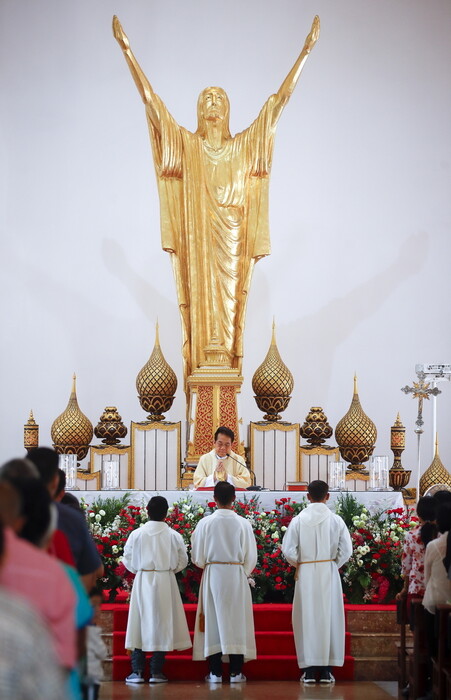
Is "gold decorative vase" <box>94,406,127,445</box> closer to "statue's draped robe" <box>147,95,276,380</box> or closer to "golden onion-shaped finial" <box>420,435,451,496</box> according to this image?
"statue's draped robe" <box>147,95,276,380</box>

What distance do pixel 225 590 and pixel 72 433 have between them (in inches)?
133

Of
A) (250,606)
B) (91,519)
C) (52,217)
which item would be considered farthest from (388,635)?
(52,217)

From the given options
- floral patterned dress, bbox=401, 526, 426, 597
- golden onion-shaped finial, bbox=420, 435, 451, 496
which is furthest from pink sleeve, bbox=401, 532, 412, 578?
golden onion-shaped finial, bbox=420, 435, 451, 496

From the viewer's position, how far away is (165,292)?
13.1 m

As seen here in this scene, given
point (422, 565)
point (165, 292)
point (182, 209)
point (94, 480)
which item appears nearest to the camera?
point (422, 565)

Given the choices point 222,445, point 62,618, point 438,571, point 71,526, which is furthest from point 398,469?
point 62,618

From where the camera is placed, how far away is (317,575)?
7.29m

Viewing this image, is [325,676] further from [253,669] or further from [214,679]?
[214,679]

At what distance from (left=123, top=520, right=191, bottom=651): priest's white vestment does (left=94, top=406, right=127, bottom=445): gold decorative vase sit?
116 inches

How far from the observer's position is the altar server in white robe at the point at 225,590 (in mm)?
7191

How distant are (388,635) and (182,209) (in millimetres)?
4957

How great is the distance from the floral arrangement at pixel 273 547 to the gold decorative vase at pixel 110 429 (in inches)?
70.6

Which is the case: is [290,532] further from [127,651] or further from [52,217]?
[52,217]

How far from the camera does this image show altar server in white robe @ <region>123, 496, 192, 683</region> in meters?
7.18
